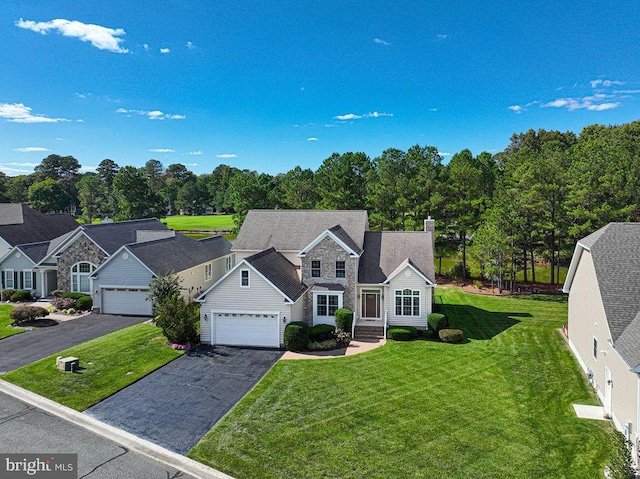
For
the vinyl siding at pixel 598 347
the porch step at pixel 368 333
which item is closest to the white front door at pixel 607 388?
the vinyl siding at pixel 598 347

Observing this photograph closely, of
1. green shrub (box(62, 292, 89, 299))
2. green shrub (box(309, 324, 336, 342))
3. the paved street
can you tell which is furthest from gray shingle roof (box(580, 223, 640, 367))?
green shrub (box(62, 292, 89, 299))

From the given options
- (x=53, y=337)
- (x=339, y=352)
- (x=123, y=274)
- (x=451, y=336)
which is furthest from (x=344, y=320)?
(x=53, y=337)

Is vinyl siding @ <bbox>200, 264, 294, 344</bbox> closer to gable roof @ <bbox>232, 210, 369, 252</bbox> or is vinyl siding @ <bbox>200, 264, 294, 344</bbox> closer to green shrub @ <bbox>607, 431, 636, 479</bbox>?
gable roof @ <bbox>232, 210, 369, 252</bbox>

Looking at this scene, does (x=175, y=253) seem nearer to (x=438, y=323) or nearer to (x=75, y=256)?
(x=75, y=256)

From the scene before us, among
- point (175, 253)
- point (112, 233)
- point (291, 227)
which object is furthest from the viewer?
point (112, 233)

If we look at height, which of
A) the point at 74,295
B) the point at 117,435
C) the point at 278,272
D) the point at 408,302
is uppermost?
Answer: the point at 278,272

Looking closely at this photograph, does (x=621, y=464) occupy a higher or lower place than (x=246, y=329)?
lower
